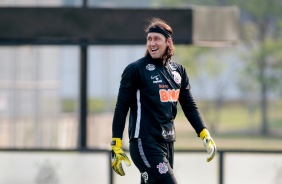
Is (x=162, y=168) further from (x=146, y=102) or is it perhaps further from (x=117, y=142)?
(x=146, y=102)

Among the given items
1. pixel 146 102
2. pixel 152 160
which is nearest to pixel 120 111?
pixel 146 102

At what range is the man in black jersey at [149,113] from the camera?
866cm

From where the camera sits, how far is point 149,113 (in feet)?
28.5

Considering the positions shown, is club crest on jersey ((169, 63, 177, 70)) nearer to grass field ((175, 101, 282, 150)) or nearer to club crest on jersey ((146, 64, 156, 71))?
club crest on jersey ((146, 64, 156, 71))

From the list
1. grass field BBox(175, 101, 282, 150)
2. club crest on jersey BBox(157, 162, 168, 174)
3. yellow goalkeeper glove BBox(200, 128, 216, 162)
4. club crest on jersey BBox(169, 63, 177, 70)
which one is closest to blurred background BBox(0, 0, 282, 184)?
grass field BBox(175, 101, 282, 150)

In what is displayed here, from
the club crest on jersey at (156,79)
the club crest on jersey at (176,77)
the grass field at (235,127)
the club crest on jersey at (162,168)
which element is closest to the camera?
the club crest on jersey at (162,168)

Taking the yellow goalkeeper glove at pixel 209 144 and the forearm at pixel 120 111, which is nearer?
the forearm at pixel 120 111

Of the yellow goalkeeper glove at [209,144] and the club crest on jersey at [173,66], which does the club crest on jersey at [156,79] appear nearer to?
the club crest on jersey at [173,66]

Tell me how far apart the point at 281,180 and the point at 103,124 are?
65.8 feet

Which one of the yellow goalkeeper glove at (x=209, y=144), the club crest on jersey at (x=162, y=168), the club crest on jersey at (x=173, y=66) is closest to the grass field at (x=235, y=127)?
the yellow goalkeeper glove at (x=209, y=144)

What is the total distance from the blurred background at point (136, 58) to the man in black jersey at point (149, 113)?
52.5 ft

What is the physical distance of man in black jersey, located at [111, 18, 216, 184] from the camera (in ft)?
28.4

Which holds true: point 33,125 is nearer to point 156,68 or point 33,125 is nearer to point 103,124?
point 103,124

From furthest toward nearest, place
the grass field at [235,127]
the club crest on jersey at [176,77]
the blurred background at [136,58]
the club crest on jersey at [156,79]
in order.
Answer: the grass field at [235,127] → the blurred background at [136,58] → the club crest on jersey at [176,77] → the club crest on jersey at [156,79]
